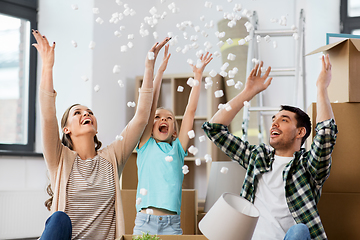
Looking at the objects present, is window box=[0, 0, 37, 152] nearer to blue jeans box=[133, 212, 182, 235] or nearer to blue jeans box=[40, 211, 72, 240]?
Result: blue jeans box=[133, 212, 182, 235]

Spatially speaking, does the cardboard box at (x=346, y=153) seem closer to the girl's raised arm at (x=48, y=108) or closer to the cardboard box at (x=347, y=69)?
the cardboard box at (x=347, y=69)

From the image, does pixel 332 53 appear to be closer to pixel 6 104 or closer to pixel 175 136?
pixel 175 136

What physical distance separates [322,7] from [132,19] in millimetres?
1466

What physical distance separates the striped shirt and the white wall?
1.39m

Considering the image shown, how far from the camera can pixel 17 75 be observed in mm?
3176

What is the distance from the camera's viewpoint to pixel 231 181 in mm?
2189

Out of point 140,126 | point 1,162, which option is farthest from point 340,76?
point 1,162

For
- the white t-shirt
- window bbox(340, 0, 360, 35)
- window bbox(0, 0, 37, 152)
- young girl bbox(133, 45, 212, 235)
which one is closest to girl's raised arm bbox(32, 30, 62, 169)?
young girl bbox(133, 45, 212, 235)

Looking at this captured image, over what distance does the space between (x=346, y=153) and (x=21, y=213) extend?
6.88 feet

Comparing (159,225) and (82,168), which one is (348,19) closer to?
(159,225)

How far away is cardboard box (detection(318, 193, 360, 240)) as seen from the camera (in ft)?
5.80

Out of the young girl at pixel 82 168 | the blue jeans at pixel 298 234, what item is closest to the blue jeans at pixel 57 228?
the young girl at pixel 82 168

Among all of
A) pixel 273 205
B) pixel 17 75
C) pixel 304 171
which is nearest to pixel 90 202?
pixel 273 205

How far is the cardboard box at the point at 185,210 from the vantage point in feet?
7.27
